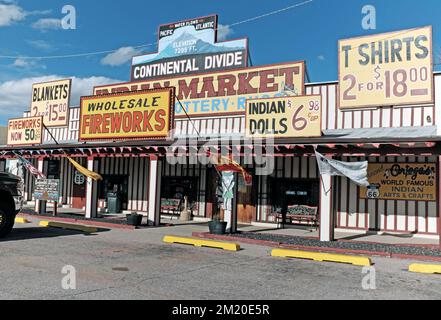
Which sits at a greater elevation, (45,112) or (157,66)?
(157,66)

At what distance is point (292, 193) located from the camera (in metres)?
17.9

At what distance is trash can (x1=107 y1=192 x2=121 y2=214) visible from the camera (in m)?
21.7

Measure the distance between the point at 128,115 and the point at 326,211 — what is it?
30.3 feet

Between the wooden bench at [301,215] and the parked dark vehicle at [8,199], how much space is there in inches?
399

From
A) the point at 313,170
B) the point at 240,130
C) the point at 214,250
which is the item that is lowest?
the point at 214,250

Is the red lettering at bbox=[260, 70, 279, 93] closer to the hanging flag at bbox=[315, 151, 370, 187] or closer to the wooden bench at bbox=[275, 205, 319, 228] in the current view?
the wooden bench at bbox=[275, 205, 319, 228]

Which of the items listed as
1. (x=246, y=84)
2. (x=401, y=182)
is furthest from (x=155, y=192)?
(x=401, y=182)

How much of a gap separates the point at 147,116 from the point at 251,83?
5690 millimetres

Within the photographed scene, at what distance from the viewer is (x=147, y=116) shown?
17.1 m

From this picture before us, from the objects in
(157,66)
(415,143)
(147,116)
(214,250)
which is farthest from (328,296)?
(157,66)

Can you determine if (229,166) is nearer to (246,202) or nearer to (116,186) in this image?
(246,202)

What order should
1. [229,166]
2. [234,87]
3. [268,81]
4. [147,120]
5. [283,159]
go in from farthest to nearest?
[234,87]
[268,81]
[283,159]
[147,120]
[229,166]

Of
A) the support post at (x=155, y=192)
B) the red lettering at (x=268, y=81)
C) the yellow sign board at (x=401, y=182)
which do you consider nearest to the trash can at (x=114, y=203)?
the support post at (x=155, y=192)
